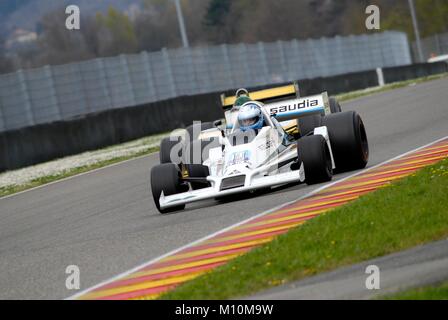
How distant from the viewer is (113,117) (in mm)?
29312

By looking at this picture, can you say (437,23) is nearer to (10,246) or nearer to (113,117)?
(113,117)

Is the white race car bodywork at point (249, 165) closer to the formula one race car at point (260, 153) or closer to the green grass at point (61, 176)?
the formula one race car at point (260, 153)

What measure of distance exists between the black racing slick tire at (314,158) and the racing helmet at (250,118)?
1.08 meters

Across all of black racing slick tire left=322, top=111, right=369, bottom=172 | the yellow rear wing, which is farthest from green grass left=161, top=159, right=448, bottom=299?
the yellow rear wing

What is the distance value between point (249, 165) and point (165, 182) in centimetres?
107

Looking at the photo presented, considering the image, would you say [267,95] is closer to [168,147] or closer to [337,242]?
[168,147]

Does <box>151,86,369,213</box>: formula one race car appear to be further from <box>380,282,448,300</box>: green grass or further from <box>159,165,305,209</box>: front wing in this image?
<box>380,282,448,300</box>: green grass

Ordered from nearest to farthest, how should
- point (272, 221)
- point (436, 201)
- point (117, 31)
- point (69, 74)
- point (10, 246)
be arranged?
point (436, 201) < point (272, 221) < point (10, 246) < point (69, 74) < point (117, 31)

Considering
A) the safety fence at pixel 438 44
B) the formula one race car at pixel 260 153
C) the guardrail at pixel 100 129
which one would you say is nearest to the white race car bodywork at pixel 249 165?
the formula one race car at pixel 260 153

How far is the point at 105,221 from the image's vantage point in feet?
44.3

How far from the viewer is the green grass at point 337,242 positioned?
797 centimetres

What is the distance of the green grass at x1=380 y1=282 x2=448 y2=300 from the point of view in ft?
21.4

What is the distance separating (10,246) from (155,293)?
499 centimetres
